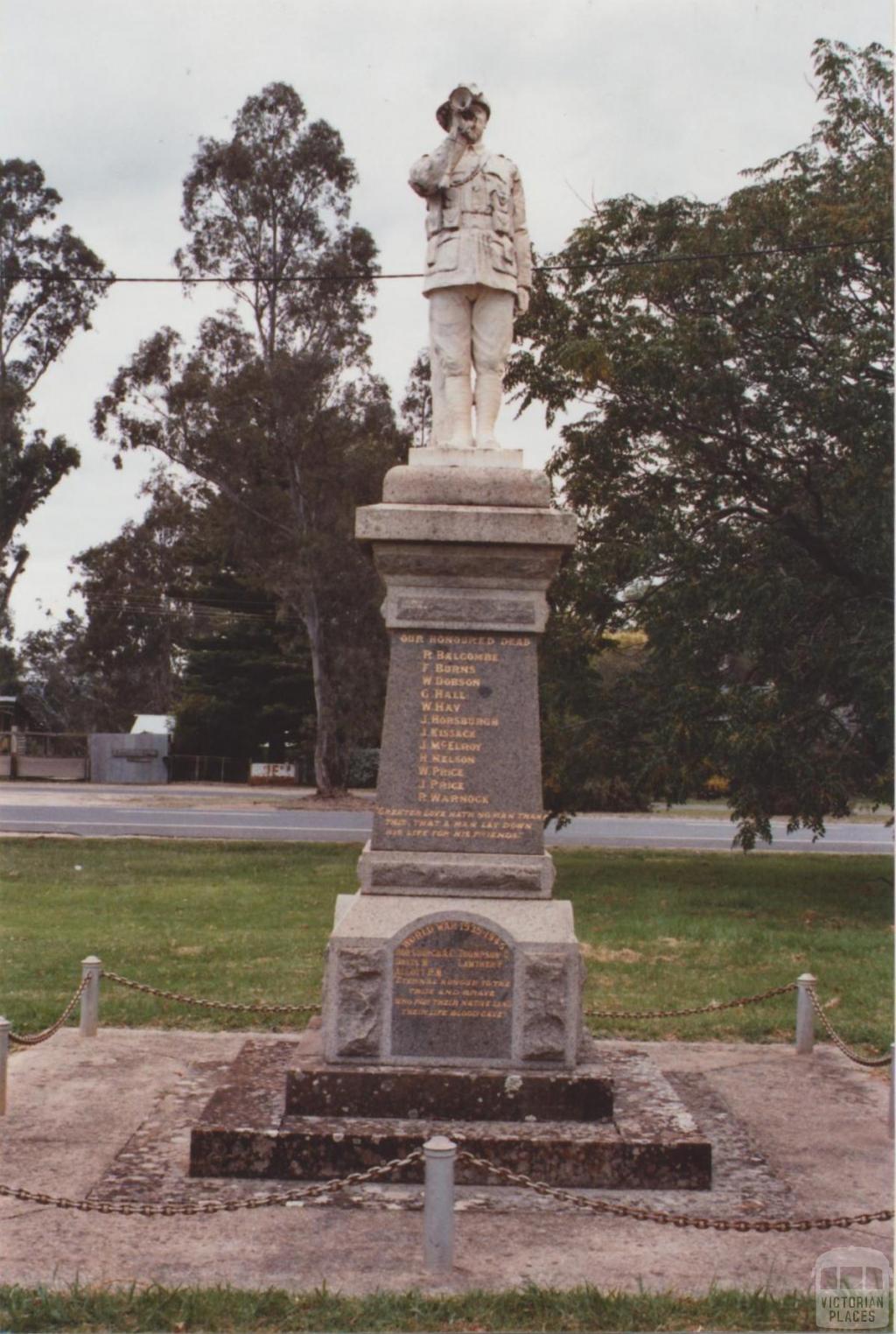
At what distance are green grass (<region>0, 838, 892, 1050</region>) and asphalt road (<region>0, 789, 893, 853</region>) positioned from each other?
258 centimetres

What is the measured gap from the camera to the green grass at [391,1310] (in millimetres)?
4863

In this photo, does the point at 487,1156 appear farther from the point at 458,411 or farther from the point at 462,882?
the point at 458,411

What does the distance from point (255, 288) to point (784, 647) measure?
1982cm

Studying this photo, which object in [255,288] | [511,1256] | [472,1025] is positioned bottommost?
[511,1256]

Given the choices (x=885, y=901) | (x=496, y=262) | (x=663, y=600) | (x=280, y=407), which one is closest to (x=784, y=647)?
(x=663, y=600)

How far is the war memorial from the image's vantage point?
6.43 metres

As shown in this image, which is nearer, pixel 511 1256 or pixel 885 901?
pixel 511 1256

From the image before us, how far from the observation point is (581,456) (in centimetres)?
1816

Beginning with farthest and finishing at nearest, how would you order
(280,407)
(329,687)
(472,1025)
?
1. (329,687)
2. (280,407)
3. (472,1025)

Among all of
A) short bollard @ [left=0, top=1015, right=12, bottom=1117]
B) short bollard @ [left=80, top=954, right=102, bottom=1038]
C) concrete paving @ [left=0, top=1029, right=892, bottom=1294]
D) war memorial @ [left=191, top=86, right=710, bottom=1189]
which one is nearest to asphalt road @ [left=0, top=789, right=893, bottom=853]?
short bollard @ [left=80, top=954, right=102, bottom=1038]

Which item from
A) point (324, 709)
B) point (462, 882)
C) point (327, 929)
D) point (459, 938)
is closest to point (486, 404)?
point (462, 882)

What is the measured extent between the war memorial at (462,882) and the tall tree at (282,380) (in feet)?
79.7

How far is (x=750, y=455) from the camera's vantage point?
17703 millimetres

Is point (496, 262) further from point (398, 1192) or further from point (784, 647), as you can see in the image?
point (784, 647)
